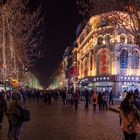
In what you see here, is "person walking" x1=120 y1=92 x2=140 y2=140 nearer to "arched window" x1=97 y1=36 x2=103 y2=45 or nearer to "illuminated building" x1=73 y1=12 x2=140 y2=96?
"illuminated building" x1=73 y1=12 x2=140 y2=96

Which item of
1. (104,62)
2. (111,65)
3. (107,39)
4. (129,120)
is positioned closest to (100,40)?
(107,39)

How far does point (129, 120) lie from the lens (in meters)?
10.9

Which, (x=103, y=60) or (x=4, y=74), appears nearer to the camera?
(x=4, y=74)

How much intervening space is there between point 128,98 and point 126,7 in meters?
20.4

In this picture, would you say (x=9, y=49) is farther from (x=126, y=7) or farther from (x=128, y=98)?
(x=128, y=98)

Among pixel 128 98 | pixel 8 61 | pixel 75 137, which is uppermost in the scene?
pixel 8 61

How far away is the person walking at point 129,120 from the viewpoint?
35.7 ft

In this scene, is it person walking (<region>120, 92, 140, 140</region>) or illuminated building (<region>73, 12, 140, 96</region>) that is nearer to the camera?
person walking (<region>120, 92, 140, 140</region>)

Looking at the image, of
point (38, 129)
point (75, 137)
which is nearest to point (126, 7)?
point (38, 129)

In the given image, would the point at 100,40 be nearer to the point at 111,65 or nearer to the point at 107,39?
the point at 107,39

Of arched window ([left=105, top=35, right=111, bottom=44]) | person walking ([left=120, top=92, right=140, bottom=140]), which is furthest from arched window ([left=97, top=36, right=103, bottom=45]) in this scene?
person walking ([left=120, top=92, right=140, bottom=140])

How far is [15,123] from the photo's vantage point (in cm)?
1263

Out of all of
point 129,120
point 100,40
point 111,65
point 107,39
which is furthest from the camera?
point 100,40

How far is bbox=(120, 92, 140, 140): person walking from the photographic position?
428 inches
